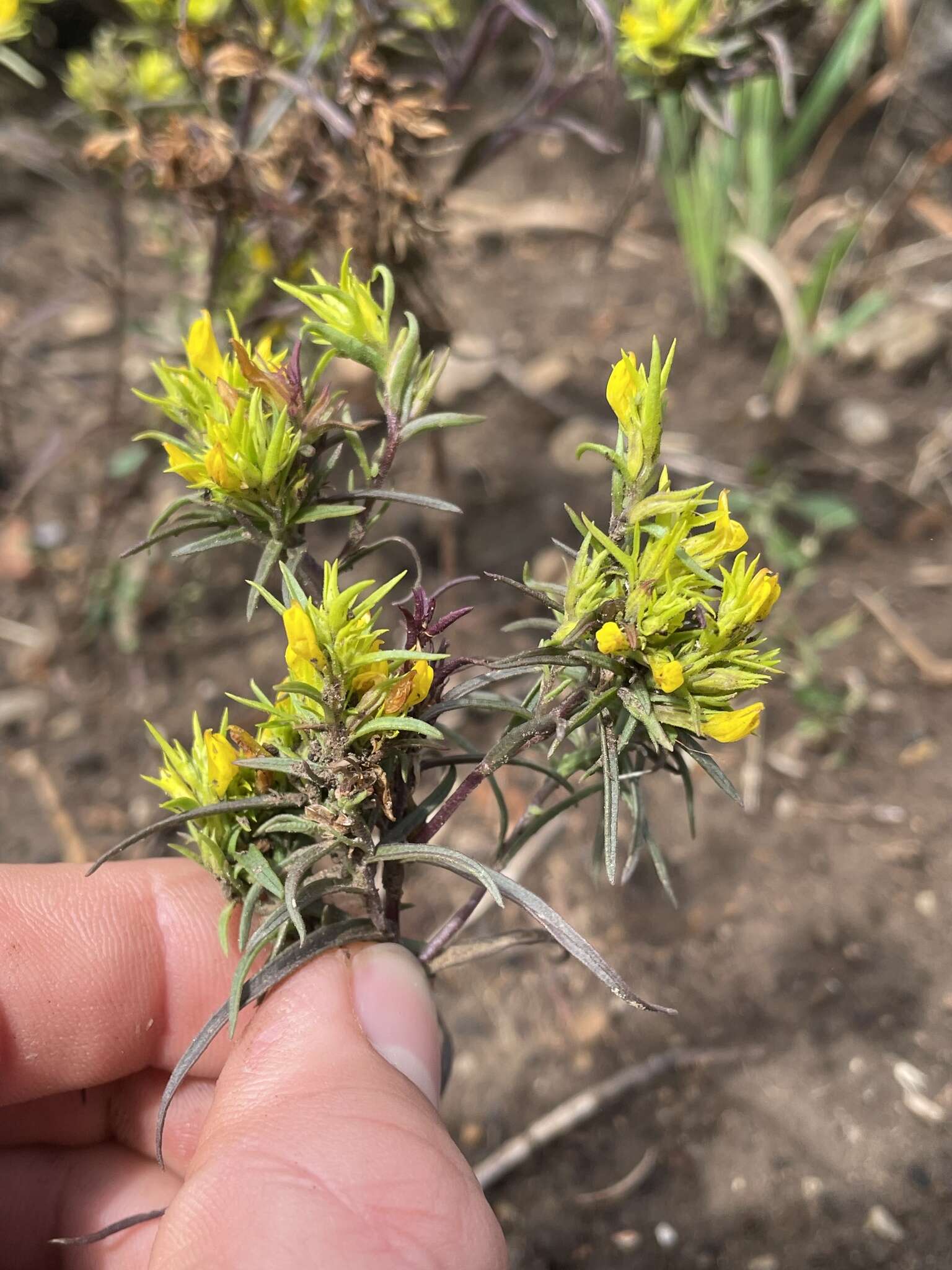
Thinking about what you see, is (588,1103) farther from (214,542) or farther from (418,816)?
(214,542)

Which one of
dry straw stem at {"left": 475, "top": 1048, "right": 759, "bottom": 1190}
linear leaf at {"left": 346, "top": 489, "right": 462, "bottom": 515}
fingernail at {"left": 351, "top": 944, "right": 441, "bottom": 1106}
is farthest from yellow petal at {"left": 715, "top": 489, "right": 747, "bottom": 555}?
dry straw stem at {"left": 475, "top": 1048, "right": 759, "bottom": 1190}

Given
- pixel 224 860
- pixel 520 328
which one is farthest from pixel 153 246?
pixel 224 860

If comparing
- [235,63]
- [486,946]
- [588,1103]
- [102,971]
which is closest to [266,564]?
[486,946]

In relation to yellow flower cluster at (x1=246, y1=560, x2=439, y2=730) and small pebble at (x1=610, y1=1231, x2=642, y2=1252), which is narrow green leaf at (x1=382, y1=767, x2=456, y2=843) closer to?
yellow flower cluster at (x1=246, y1=560, x2=439, y2=730)

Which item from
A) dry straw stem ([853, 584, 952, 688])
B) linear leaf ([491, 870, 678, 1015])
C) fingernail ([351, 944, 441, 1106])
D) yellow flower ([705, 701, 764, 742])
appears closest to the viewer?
yellow flower ([705, 701, 764, 742])

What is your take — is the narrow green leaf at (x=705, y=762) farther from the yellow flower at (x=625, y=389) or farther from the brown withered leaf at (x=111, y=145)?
the brown withered leaf at (x=111, y=145)

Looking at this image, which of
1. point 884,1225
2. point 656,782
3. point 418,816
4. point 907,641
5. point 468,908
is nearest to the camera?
point 418,816
